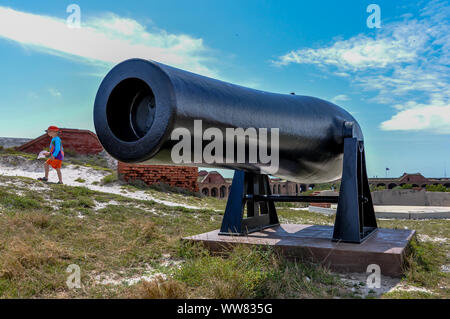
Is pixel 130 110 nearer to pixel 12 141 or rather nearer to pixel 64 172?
pixel 64 172

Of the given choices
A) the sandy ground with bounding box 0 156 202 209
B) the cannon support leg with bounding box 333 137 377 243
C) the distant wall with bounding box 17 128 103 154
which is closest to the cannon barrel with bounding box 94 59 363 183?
the cannon support leg with bounding box 333 137 377 243

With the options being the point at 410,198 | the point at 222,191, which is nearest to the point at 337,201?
the point at 410,198

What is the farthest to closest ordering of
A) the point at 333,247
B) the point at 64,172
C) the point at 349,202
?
the point at 64,172, the point at 349,202, the point at 333,247

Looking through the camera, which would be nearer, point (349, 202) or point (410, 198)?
point (349, 202)

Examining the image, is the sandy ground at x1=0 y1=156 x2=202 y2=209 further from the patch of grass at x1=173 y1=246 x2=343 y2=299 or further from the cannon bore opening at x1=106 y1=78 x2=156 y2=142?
the cannon bore opening at x1=106 y1=78 x2=156 y2=142

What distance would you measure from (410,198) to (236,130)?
15.1 m

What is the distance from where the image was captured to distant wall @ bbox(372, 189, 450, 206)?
15758mm

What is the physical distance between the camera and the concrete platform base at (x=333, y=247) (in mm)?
3230

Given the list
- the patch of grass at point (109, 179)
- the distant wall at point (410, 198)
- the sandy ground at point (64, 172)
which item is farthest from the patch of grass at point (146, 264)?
the distant wall at point (410, 198)

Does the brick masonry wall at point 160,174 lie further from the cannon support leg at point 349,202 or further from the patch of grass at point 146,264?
the cannon support leg at point 349,202

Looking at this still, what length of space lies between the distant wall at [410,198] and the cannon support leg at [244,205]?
41.5 feet

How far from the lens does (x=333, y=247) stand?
11.3 feet
